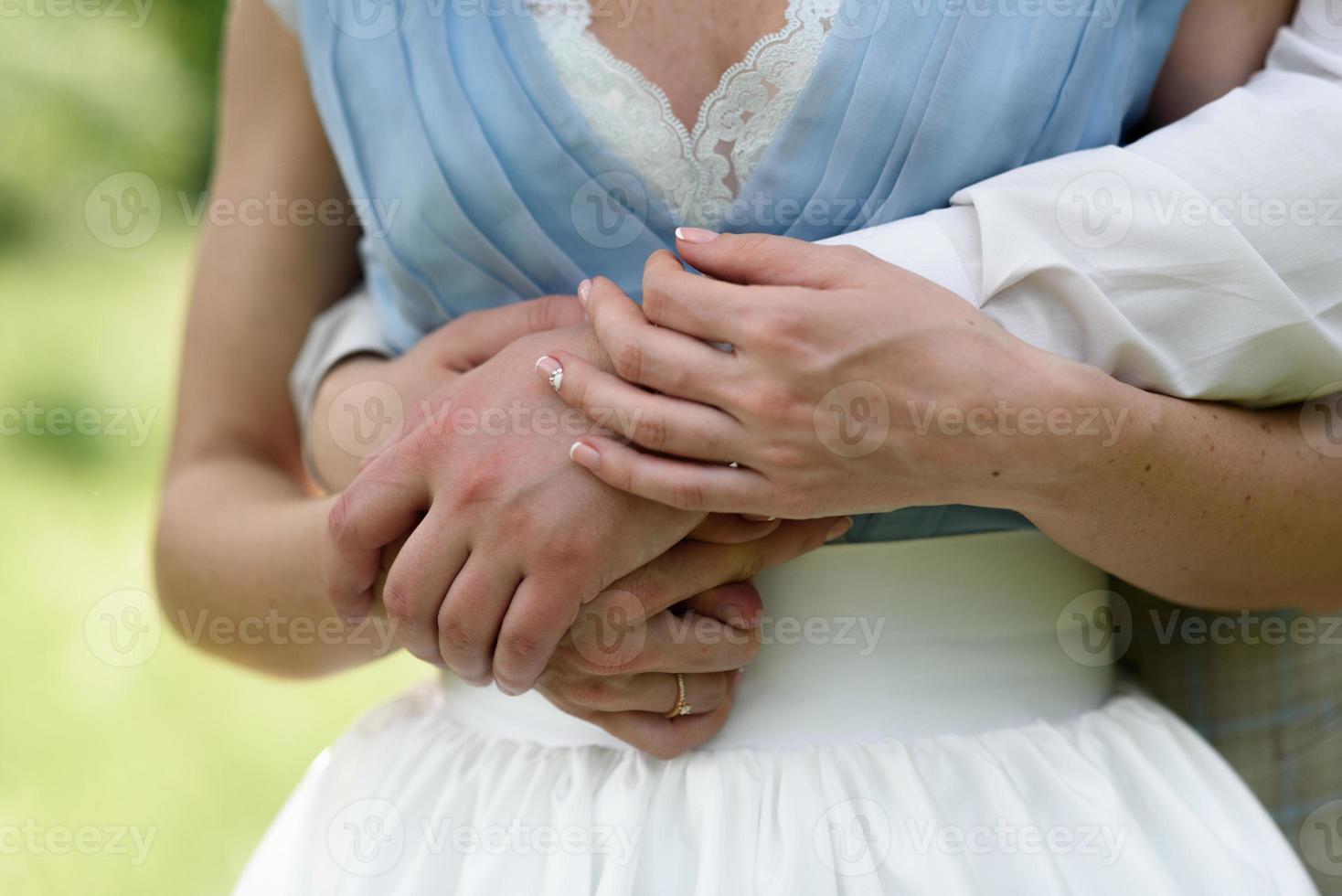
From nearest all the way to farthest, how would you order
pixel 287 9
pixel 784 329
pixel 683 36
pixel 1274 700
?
pixel 784 329 → pixel 683 36 → pixel 287 9 → pixel 1274 700

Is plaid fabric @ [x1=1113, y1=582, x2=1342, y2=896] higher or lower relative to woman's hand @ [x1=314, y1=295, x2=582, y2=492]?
lower

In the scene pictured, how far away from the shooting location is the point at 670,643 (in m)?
0.79

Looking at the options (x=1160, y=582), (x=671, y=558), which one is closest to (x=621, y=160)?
(x=671, y=558)

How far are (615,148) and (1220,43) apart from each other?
1.59 ft

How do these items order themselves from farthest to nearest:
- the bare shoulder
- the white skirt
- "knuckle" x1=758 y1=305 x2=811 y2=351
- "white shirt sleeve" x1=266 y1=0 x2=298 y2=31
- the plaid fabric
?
the plaid fabric
"white shirt sleeve" x1=266 y1=0 x2=298 y2=31
the bare shoulder
the white skirt
"knuckle" x1=758 y1=305 x2=811 y2=351

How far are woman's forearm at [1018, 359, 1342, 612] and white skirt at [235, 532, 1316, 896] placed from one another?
11cm

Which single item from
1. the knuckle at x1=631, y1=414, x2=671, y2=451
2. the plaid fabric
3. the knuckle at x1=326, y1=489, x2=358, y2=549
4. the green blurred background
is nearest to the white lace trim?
the knuckle at x1=631, y1=414, x2=671, y2=451

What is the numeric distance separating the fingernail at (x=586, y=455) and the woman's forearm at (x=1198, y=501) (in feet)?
0.94

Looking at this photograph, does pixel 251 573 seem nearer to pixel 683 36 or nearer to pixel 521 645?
pixel 521 645

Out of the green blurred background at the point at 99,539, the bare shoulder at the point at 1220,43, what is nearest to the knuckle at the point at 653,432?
the bare shoulder at the point at 1220,43

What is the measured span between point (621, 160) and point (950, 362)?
32cm

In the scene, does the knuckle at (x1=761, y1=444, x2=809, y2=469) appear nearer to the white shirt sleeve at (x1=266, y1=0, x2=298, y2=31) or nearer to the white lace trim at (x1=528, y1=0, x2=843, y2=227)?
the white lace trim at (x1=528, y1=0, x2=843, y2=227)

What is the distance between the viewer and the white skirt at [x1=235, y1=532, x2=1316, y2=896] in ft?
2.60

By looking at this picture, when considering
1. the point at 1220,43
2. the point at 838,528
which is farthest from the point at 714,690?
the point at 1220,43
